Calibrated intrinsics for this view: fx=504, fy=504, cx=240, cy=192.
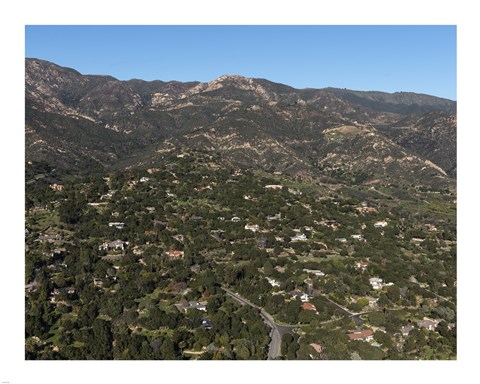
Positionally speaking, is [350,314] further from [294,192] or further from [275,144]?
[275,144]

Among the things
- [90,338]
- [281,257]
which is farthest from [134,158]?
[90,338]

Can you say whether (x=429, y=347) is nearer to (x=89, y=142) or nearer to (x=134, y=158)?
(x=134, y=158)

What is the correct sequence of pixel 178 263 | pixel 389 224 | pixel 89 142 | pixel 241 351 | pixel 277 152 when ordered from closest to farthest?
pixel 241 351 → pixel 178 263 → pixel 389 224 → pixel 277 152 → pixel 89 142

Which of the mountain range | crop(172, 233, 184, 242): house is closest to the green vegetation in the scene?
crop(172, 233, 184, 242): house

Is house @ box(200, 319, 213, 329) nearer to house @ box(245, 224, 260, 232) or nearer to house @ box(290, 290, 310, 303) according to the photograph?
house @ box(290, 290, 310, 303)

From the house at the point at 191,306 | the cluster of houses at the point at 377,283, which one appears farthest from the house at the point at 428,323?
the house at the point at 191,306

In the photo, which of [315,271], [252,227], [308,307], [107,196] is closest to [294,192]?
[252,227]
